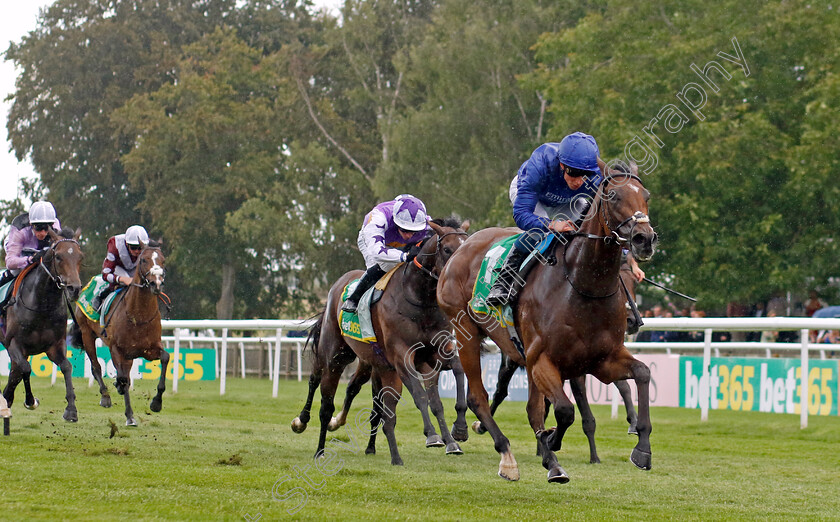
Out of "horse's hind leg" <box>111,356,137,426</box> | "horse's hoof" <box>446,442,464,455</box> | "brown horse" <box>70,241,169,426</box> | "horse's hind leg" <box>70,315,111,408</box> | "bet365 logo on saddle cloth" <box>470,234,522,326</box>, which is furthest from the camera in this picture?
"horse's hind leg" <box>70,315,111,408</box>

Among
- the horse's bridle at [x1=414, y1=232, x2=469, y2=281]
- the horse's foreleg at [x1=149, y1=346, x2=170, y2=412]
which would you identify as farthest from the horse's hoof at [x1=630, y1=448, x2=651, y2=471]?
the horse's foreleg at [x1=149, y1=346, x2=170, y2=412]

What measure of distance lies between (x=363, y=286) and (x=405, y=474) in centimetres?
160

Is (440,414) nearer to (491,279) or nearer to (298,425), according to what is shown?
(491,279)

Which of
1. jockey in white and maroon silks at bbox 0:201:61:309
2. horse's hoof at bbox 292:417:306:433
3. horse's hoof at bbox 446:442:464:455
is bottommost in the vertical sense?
horse's hoof at bbox 292:417:306:433

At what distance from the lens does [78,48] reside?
1319 inches

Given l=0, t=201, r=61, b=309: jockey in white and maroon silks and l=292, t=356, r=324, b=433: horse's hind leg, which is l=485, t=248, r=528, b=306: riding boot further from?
l=0, t=201, r=61, b=309: jockey in white and maroon silks

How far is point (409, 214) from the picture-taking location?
8.16 m

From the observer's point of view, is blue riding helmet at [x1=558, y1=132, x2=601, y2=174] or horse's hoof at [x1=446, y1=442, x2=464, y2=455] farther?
horse's hoof at [x1=446, y1=442, x2=464, y2=455]

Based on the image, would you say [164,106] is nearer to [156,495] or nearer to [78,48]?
[78,48]

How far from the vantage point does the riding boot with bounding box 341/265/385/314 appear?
26.3ft

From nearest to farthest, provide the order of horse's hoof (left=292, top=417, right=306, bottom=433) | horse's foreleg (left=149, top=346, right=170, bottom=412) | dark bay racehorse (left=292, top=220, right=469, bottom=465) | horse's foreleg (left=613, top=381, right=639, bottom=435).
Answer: dark bay racehorse (left=292, top=220, right=469, bottom=465), horse's foreleg (left=613, top=381, right=639, bottom=435), horse's hoof (left=292, top=417, right=306, bottom=433), horse's foreleg (left=149, top=346, right=170, bottom=412)

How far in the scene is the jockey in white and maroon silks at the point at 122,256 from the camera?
37.9 ft

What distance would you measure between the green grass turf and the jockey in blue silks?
48.4 inches

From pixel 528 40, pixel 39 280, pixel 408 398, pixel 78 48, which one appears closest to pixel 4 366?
pixel 408 398
